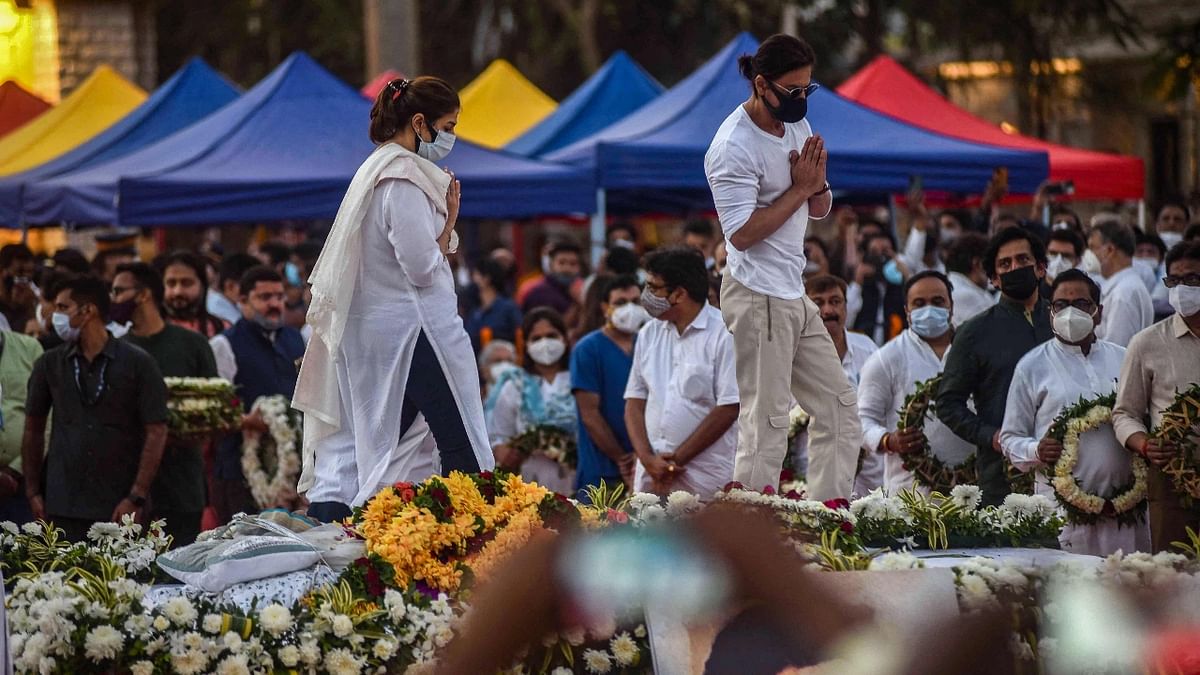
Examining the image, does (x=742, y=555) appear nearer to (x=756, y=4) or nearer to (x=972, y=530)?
(x=972, y=530)

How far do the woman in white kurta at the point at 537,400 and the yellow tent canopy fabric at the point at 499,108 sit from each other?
849cm

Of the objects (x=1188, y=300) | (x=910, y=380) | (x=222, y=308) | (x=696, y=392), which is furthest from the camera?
(x=222, y=308)

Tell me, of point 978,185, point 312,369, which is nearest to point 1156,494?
Result: point 312,369

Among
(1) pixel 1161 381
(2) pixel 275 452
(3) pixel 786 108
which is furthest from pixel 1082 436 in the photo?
(2) pixel 275 452

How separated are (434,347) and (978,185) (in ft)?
30.9

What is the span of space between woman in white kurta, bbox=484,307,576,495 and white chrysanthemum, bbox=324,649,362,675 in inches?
215

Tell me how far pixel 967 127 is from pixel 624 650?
1423 cm

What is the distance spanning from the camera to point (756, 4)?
107 feet

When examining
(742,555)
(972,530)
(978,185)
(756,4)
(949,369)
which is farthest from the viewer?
(756,4)

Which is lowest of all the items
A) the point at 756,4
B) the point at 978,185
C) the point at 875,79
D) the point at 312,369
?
the point at 312,369

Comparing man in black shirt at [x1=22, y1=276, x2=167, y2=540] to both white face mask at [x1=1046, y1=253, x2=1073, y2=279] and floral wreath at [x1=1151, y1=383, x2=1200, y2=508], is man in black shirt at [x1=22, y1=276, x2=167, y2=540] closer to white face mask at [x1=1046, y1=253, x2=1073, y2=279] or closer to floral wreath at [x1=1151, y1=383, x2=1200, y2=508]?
floral wreath at [x1=1151, y1=383, x2=1200, y2=508]

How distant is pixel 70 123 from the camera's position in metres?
20.6

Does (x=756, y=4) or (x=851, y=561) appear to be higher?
(x=756, y=4)

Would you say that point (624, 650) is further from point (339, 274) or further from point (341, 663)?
point (339, 274)
